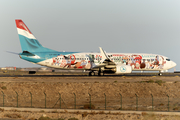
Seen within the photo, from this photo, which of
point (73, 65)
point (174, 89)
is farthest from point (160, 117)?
point (73, 65)

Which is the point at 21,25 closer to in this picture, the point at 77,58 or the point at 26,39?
the point at 26,39

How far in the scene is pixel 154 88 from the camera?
36156mm

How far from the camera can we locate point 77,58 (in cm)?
4578

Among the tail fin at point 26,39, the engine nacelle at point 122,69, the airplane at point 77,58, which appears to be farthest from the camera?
the tail fin at point 26,39

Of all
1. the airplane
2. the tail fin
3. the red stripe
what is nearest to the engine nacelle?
the airplane

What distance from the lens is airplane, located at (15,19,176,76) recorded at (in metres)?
44.3

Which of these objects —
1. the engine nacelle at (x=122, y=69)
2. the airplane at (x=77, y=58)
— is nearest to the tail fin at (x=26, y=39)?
the airplane at (x=77, y=58)

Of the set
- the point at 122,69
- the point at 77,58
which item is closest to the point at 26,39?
the point at 77,58

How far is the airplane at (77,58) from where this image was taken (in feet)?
145

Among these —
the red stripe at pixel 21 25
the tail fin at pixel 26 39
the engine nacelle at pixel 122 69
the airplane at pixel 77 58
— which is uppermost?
the red stripe at pixel 21 25

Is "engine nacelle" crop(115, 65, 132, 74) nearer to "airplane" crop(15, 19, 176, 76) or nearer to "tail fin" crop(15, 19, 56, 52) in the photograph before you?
"airplane" crop(15, 19, 176, 76)

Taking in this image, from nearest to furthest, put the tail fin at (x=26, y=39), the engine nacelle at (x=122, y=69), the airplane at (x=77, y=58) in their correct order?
the engine nacelle at (x=122, y=69) < the airplane at (x=77, y=58) < the tail fin at (x=26, y=39)

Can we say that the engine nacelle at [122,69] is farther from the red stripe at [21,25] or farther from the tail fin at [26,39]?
the red stripe at [21,25]

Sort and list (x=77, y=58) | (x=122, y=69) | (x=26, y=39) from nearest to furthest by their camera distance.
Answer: (x=122, y=69) < (x=77, y=58) < (x=26, y=39)
